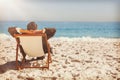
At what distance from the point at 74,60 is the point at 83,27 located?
1.71 ft

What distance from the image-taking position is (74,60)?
13.3ft

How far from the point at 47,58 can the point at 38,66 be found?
19 cm

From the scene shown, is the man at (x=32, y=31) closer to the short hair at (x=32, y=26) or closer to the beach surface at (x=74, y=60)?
the short hair at (x=32, y=26)

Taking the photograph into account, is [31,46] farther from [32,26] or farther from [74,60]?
[74,60]

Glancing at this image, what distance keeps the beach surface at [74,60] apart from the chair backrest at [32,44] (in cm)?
23

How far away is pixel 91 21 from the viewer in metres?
4.02

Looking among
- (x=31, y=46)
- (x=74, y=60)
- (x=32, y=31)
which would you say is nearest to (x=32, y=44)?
(x=31, y=46)

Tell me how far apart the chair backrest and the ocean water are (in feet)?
0.93

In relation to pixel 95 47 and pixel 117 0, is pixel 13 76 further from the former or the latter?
pixel 117 0

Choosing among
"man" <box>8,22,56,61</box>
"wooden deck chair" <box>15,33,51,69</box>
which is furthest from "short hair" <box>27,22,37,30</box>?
"wooden deck chair" <box>15,33,51,69</box>

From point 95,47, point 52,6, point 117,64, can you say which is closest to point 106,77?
point 117,64

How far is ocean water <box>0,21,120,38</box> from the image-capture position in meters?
3.88

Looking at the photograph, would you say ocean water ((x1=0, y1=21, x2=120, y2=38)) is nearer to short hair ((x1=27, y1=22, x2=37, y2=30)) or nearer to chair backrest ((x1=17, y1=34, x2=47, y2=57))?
short hair ((x1=27, y1=22, x2=37, y2=30))

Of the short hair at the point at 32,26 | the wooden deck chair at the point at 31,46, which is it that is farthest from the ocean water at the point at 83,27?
the wooden deck chair at the point at 31,46
